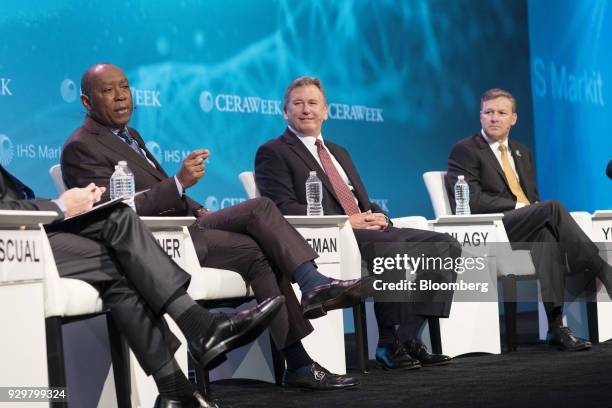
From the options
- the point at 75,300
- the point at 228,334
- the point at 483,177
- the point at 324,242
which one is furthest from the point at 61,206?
the point at 483,177

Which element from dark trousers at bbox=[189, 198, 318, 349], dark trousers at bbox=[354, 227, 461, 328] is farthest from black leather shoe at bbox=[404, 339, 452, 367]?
dark trousers at bbox=[189, 198, 318, 349]

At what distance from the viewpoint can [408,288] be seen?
4.59 meters

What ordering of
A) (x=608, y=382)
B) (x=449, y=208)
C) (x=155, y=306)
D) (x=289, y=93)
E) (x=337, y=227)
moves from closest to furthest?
(x=155, y=306) → (x=608, y=382) → (x=337, y=227) → (x=289, y=93) → (x=449, y=208)

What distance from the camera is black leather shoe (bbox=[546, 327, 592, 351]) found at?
4.97 meters

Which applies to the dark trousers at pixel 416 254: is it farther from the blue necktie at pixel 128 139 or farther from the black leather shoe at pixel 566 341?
the blue necktie at pixel 128 139

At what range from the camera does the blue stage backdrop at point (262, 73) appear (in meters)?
5.26

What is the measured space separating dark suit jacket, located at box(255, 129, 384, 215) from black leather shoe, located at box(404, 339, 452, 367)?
737 millimetres

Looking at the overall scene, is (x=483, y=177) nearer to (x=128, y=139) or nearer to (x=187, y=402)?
(x=128, y=139)

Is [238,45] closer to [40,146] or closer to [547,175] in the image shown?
[40,146]

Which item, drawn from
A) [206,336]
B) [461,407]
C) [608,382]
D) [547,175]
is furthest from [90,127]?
[547,175]

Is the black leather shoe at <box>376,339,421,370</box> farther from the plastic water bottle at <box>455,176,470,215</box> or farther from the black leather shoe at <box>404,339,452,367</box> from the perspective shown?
the plastic water bottle at <box>455,176,470,215</box>

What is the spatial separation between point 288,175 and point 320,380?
4.22 feet

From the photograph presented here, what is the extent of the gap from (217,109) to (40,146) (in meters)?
1.30

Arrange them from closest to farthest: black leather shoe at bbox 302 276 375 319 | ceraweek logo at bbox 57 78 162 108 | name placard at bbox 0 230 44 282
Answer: name placard at bbox 0 230 44 282 < black leather shoe at bbox 302 276 375 319 < ceraweek logo at bbox 57 78 162 108
